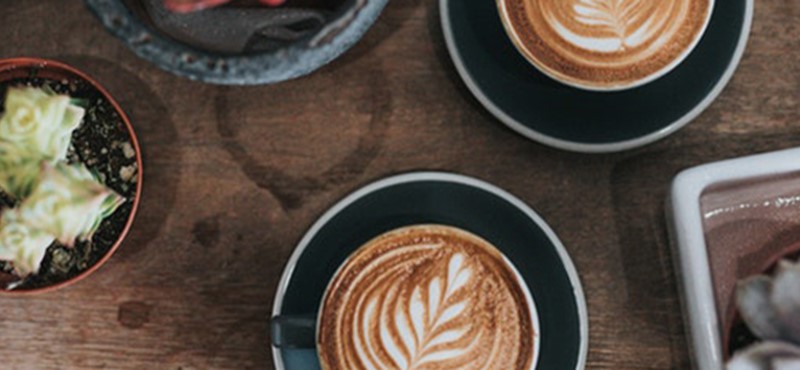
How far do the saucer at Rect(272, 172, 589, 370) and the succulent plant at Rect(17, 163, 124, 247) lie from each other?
220 millimetres

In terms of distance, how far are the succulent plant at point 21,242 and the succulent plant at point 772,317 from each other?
0.68 m

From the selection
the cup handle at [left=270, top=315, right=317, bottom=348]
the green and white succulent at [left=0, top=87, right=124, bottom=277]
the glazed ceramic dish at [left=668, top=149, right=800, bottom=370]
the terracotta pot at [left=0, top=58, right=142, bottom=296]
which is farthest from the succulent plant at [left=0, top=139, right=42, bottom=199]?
the glazed ceramic dish at [left=668, top=149, right=800, bottom=370]

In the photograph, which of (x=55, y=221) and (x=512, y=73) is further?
(x=512, y=73)

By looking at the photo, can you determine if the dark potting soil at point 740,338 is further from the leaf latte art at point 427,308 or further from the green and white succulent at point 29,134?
the green and white succulent at point 29,134

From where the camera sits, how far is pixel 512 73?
110cm

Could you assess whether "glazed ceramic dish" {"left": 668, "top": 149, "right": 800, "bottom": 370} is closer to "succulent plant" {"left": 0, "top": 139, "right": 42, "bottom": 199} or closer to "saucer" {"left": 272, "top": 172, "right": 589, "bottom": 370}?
"saucer" {"left": 272, "top": 172, "right": 589, "bottom": 370}

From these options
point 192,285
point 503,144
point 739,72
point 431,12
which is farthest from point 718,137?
point 192,285

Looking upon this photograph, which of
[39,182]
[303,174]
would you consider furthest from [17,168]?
[303,174]

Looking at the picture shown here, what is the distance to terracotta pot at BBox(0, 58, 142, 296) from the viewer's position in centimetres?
105

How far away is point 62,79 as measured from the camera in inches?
42.4

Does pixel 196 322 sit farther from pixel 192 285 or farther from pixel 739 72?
pixel 739 72

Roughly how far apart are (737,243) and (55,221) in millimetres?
679

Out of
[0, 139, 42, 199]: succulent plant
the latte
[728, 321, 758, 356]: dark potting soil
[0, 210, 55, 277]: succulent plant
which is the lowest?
[728, 321, 758, 356]: dark potting soil

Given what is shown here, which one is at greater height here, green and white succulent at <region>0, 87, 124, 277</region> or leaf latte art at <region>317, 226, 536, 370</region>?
green and white succulent at <region>0, 87, 124, 277</region>
